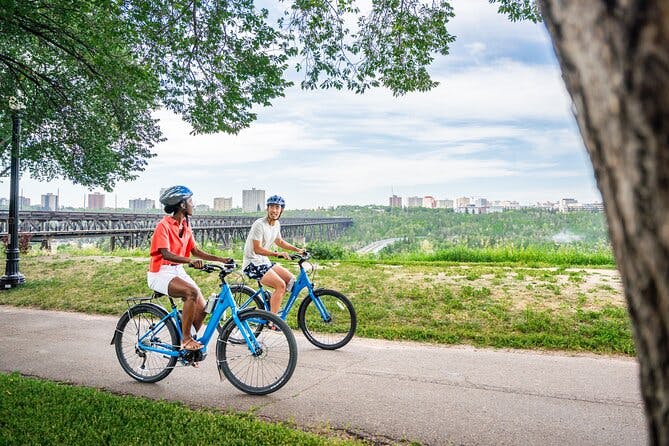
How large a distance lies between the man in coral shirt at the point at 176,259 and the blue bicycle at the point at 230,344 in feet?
0.42

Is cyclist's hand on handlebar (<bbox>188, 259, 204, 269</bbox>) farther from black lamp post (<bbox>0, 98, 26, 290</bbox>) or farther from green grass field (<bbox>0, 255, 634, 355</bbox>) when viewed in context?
black lamp post (<bbox>0, 98, 26, 290</bbox>)

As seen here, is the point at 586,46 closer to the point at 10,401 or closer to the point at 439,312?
the point at 10,401

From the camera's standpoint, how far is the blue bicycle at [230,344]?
5359mm

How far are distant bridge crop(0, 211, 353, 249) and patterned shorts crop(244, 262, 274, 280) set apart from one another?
1916cm

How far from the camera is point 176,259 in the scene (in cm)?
536

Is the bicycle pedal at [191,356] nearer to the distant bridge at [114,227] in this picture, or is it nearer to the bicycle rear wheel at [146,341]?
the bicycle rear wheel at [146,341]

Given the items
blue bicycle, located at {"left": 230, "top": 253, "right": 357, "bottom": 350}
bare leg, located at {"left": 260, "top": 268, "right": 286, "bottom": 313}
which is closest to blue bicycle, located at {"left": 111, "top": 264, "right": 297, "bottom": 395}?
blue bicycle, located at {"left": 230, "top": 253, "right": 357, "bottom": 350}

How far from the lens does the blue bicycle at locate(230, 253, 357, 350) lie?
702 centimetres

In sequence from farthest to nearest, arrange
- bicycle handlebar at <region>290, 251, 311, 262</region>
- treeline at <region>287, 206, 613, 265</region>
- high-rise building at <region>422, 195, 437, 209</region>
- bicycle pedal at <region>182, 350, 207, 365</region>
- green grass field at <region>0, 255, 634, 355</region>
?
high-rise building at <region>422, 195, 437, 209</region>, treeline at <region>287, 206, 613, 265</region>, green grass field at <region>0, 255, 634, 355</region>, bicycle handlebar at <region>290, 251, 311, 262</region>, bicycle pedal at <region>182, 350, 207, 365</region>

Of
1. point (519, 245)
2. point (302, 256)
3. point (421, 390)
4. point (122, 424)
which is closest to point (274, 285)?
point (302, 256)

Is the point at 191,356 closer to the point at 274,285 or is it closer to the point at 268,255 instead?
the point at 274,285

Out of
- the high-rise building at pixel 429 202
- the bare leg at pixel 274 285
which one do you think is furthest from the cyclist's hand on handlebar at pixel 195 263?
the high-rise building at pixel 429 202

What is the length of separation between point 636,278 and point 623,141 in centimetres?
31

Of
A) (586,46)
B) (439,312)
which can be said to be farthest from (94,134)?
(586,46)
